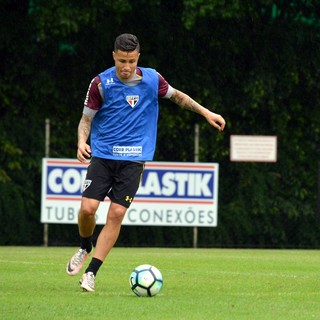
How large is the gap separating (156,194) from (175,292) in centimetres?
1035

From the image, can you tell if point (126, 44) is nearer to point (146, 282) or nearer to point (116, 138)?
point (116, 138)

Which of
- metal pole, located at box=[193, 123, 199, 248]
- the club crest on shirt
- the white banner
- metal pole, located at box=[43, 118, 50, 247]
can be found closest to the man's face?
the club crest on shirt

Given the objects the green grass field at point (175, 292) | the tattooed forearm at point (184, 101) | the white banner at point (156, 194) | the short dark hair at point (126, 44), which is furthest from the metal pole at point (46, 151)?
the short dark hair at point (126, 44)

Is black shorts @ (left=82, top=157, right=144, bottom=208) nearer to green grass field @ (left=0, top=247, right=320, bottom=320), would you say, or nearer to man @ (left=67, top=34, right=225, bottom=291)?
man @ (left=67, top=34, right=225, bottom=291)

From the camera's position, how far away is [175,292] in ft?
33.4

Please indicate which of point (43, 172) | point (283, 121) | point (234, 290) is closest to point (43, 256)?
point (43, 172)

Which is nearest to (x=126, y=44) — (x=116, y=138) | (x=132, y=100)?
(x=132, y=100)

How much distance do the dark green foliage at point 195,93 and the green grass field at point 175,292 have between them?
22.7 ft

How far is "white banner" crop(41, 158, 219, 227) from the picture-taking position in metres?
20.4

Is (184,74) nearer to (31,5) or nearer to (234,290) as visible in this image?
(31,5)

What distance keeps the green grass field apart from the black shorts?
815mm

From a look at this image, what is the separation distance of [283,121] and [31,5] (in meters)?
5.58

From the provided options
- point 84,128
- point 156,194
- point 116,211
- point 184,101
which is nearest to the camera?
point 116,211

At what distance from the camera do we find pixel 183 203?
2072cm
